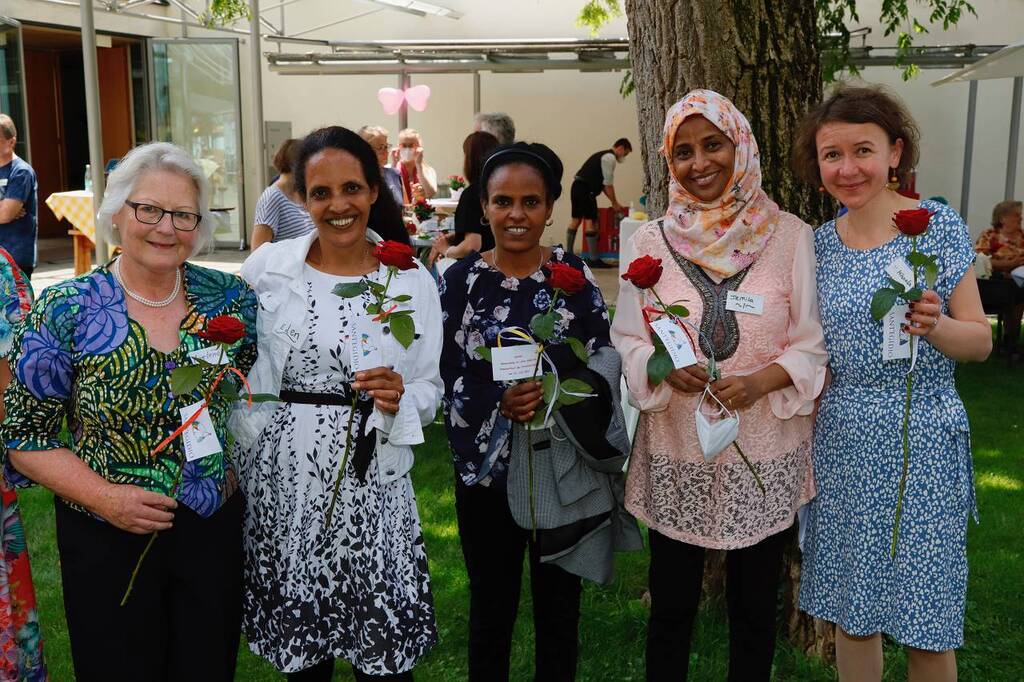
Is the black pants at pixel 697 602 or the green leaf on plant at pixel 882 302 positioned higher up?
the green leaf on plant at pixel 882 302

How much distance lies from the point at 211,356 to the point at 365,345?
1.38 ft

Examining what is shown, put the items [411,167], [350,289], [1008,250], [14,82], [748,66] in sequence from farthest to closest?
[14,82] < [1008,250] < [411,167] < [748,66] < [350,289]

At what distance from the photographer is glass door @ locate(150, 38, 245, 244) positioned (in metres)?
16.8

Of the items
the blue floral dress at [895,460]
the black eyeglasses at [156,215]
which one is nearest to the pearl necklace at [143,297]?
the black eyeglasses at [156,215]

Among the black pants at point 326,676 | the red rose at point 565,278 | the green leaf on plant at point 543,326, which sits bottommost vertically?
the black pants at point 326,676

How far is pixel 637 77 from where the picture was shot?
3.68 metres

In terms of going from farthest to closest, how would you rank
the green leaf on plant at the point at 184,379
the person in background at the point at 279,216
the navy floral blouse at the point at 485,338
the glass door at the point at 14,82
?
→ the glass door at the point at 14,82 → the person in background at the point at 279,216 → the navy floral blouse at the point at 485,338 → the green leaf on plant at the point at 184,379

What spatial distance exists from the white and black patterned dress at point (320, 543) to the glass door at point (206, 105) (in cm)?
1489

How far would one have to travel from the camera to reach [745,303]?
2.76 meters

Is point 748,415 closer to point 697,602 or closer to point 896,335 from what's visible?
point 896,335

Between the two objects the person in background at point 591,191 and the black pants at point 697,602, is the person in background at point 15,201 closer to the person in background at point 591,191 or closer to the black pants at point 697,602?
the black pants at point 697,602

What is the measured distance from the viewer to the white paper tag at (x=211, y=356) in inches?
93.9

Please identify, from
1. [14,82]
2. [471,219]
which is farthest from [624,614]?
[14,82]

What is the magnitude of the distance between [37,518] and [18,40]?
35.2 ft
